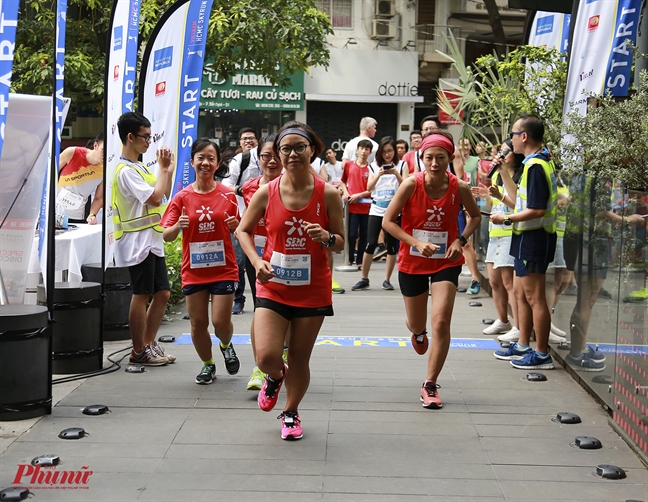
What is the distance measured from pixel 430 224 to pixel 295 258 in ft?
4.85

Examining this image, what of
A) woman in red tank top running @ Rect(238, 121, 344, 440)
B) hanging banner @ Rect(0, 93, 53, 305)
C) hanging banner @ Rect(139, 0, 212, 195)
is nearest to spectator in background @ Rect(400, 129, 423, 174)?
hanging banner @ Rect(139, 0, 212, 195)

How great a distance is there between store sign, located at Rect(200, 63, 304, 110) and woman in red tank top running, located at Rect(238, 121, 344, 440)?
2252 cm

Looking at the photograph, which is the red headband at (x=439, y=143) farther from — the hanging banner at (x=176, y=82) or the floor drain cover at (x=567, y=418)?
the hanging banner at (x=176, y=82)

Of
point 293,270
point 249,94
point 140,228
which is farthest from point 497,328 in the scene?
point 249,94

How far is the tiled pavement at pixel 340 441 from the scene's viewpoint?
4.93m

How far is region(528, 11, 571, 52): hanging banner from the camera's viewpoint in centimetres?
1184

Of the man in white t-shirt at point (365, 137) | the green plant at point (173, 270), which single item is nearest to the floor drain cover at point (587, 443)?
the green plant at point (173, 270)

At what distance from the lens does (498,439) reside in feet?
19.3

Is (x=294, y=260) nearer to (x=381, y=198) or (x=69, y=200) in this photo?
(x=69, y=200)

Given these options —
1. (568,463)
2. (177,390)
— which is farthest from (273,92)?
(568,463)

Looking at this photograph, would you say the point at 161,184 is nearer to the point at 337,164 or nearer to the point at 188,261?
the point at 188,261

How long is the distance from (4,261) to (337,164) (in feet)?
39.3

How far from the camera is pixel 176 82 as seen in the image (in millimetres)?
9789

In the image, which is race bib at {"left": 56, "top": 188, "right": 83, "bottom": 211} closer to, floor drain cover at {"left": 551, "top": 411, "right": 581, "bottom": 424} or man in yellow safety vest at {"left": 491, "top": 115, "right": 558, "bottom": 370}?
man in yellow safety vest at {"left": 491, "top": 115, "right": 558, "bottom": 370}
